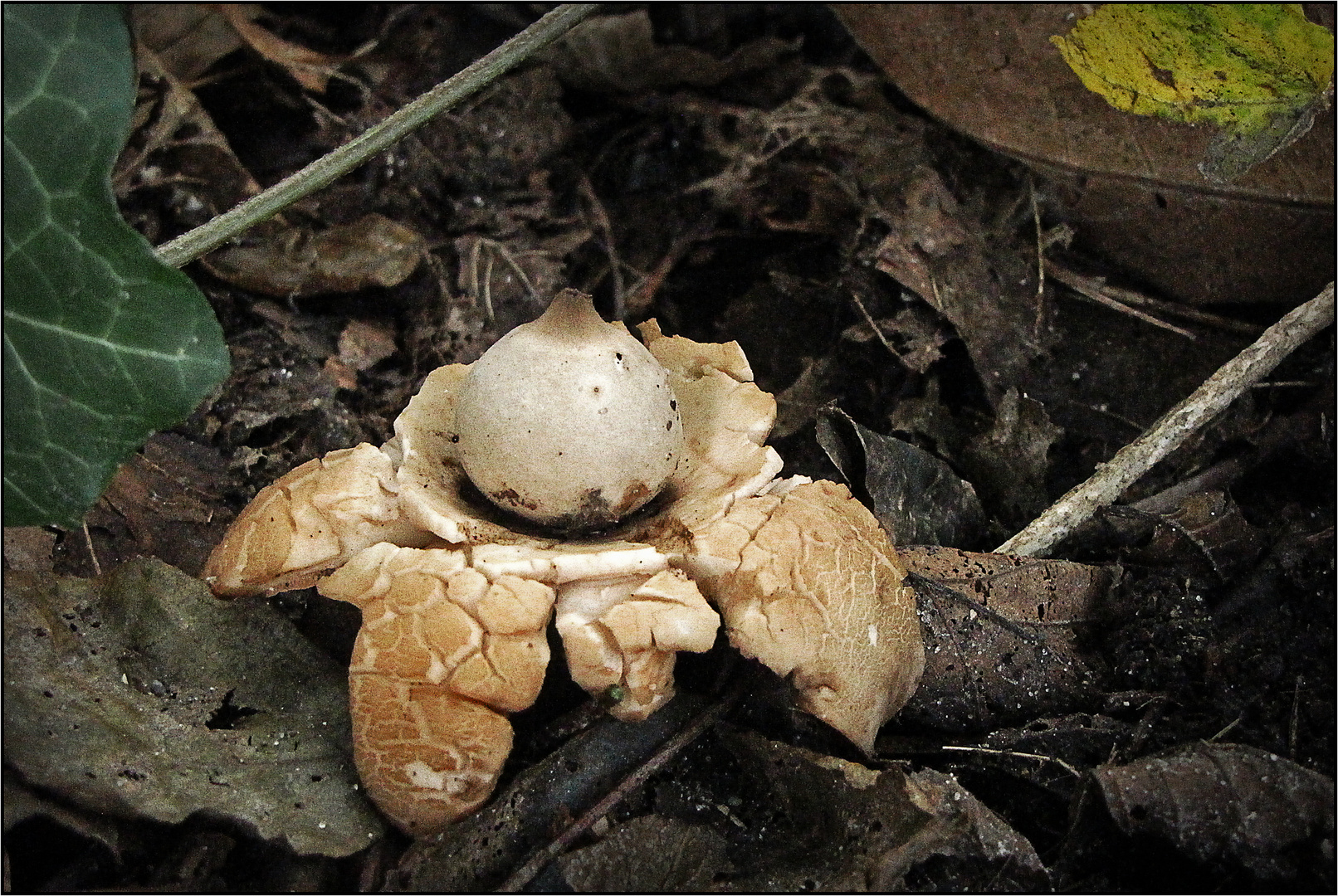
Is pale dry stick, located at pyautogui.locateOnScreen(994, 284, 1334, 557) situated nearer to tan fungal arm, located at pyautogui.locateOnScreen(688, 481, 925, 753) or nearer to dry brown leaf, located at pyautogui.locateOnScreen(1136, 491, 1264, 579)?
dry brown leaf, located at pyautogui.locateOnScreen(1136, 491, 1264, 579)

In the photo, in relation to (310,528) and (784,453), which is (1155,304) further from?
(310,528)

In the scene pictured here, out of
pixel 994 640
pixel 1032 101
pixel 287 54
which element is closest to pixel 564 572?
pixel 994 640

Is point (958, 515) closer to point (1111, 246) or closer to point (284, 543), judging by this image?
point (1111, 246)

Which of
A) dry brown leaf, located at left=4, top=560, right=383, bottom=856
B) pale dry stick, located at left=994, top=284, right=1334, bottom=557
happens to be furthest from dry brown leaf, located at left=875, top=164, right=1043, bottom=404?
dry brown leaf, located at left=4, top=560, right=383, bottom=856

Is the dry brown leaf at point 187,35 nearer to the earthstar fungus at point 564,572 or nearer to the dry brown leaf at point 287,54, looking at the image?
the dry brown leaf at point 287,54


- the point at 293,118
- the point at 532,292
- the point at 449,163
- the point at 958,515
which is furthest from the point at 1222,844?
the point at 293,118

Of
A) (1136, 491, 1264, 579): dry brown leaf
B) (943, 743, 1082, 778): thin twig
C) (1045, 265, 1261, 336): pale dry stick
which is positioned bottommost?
(943, 743, 1082, 778): thin twig

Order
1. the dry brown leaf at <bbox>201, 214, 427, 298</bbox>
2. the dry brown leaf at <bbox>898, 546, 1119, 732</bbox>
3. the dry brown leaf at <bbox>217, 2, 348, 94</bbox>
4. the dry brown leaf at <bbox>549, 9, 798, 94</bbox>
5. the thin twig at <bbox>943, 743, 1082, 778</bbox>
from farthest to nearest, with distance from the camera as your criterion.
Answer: the dry brown leaf at <bbox>549, 9, 798, 94</bbox>, the dry brown leaf at <bbox>217, 2, 348, 94</bbox>, the dry brown leaf at <bbox>201, 214, 427, 298</bbox>, the dry brown leaf at <bbox>898, 546, 1119, 732</bbox>, the thin twig at <bbox>943, 743, 1082, 778</bbox>

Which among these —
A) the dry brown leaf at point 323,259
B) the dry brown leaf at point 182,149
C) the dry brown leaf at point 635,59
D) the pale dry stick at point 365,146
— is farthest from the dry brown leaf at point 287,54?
the pale dry stick at point 365,146
